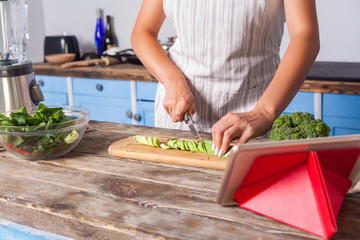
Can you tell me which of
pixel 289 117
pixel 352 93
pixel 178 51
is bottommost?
pixel 352 93

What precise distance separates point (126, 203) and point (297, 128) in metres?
0.52

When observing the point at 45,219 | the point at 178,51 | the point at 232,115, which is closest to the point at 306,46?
the point at 232,115

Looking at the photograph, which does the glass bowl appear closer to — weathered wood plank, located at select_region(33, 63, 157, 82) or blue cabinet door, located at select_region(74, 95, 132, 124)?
weathered wood plank, located at select_region(33, 63, 157, 82)

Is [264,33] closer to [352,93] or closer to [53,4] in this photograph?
[352,93]

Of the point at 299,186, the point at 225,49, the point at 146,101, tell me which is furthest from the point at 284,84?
the point at 146,101

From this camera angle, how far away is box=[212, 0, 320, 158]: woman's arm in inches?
40.1

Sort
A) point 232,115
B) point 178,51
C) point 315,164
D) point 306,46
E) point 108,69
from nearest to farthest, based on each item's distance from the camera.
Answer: point 315,164
point 232,115
point 306,46
point 178,51
point 108,69

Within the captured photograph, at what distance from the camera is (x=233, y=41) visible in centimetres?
146

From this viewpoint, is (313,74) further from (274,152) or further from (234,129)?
(274,152)

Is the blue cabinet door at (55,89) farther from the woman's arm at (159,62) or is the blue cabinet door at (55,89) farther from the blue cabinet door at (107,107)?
the woman's arm at (159,62)

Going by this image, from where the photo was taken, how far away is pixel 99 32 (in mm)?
3275

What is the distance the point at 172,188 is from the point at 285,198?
0.25 meters

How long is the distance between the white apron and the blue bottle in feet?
5.87

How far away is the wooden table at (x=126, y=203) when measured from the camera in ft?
2.34
